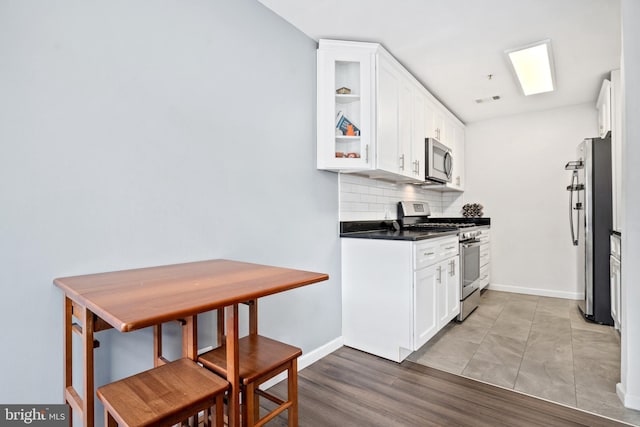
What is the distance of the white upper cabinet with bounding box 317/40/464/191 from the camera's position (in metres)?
2.50

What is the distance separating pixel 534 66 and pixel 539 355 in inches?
100

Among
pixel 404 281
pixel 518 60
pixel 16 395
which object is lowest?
pixel 16 395

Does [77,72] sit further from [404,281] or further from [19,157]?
[404,281]

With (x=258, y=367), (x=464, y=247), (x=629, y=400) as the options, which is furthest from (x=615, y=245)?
(x=258, y=367)

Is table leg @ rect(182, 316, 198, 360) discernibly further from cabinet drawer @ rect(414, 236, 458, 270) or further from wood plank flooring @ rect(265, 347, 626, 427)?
cabinet drawer @ rect(414, 236, 458, 270)

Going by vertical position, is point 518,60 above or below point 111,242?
above

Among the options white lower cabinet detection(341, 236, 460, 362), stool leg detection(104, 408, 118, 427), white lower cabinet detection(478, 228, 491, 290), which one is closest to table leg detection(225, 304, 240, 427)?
stool leg detection(104, 408, 118, 427)

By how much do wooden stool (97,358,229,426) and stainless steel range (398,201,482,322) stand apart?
277 cm

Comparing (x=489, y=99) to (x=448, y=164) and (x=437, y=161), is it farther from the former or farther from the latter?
(x=437, y=161)

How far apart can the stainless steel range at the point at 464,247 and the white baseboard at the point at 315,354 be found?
1.38m

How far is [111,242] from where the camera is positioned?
4.66ft

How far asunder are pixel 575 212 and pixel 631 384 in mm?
2847

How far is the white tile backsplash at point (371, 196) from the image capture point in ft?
9.36

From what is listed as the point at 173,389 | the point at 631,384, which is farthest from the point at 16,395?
the point at 631,384
